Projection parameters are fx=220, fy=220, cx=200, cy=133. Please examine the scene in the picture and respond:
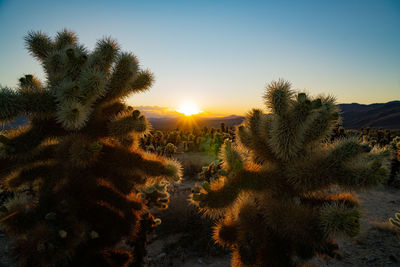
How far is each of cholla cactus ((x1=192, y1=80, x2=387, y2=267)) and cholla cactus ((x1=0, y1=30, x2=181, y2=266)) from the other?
0.92m

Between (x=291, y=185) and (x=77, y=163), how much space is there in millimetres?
2266

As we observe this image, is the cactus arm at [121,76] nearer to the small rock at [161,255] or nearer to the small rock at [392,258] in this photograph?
the small rock at [161,255]

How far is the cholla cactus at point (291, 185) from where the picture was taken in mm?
1961

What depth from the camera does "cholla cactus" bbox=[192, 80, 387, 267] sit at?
1.96m

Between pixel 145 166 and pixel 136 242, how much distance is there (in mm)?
959

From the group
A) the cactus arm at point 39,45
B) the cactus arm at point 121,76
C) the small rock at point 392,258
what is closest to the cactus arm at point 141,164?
the cactus arm at point 121,76

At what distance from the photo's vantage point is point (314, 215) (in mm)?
2006

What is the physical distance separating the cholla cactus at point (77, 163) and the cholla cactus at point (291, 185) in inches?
36.2

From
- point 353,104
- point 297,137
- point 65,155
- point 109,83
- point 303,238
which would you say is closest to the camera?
point 303,238

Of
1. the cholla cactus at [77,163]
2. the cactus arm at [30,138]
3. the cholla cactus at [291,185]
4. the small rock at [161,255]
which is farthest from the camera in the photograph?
the small rock at [161,255]

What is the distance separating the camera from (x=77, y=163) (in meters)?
2.29

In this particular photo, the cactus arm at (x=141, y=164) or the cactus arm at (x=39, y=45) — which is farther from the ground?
the cactus arm at (x=39, y=45)

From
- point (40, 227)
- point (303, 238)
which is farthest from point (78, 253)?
point (303, 238)

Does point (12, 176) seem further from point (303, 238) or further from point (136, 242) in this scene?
point (303, 238)
